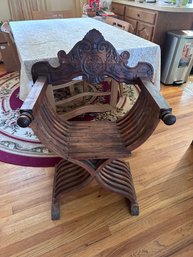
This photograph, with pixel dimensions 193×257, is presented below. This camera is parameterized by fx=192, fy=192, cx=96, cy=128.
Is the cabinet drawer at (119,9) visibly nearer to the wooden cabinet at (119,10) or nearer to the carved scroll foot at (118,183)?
the wooden cabinet at (119,10)

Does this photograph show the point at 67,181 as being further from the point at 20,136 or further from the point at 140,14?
the point at 140,14

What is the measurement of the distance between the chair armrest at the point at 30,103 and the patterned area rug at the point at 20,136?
744 millimetres

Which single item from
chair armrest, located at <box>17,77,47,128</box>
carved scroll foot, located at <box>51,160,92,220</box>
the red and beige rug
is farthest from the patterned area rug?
chair armrest, located at <box>17,77,47,128</box>

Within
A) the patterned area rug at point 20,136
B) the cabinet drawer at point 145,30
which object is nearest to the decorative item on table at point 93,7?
the cabinet drawer at point 145,30

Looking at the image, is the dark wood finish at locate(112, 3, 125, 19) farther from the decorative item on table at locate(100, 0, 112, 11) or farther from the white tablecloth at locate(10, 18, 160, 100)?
the white tablecloth at locate(10, 18, 160, 100)

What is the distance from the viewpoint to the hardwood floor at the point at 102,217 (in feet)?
3.30

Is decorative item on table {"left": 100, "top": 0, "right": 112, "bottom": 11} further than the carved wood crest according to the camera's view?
Yes

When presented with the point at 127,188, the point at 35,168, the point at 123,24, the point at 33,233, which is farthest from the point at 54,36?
the point at 33,233

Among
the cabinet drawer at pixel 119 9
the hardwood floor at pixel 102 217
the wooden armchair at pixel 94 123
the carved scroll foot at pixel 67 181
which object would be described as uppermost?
the cabinet drawer at pixel 119 9

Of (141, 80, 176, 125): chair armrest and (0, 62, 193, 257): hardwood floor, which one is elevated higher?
(141, 80, 176, 125): chair armrest

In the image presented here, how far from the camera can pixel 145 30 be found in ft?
8.68

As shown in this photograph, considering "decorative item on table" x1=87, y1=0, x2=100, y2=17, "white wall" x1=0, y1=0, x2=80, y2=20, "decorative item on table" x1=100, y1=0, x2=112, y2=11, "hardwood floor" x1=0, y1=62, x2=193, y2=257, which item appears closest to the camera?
"hardwood floor" x1=0, y1=62, x2=193, y2=257

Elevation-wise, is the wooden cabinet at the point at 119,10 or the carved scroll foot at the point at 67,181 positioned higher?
the wooden cabinet at the point at 119,10

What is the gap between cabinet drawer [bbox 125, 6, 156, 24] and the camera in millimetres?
2467
